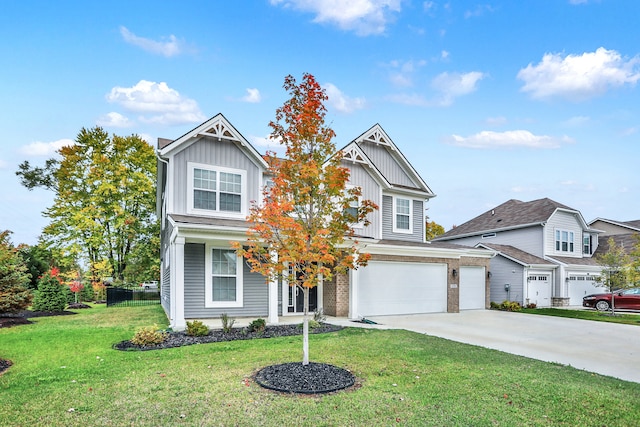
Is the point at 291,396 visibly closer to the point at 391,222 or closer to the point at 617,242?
the point at 391,222

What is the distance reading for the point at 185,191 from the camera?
43.6ft

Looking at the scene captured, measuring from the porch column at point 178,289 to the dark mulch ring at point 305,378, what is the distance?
557 cm

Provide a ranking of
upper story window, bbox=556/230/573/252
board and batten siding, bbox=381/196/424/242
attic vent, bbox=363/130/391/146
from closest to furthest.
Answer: board and batten siding, bbox=381/196/424/242 → attic vent, bbox=363/130/391/146 → upper story window, bbox=556/230/573/252

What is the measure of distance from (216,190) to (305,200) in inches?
303

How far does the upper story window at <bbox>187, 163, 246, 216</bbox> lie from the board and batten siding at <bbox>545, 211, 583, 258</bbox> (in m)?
19.7

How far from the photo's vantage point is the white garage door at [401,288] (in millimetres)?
15523

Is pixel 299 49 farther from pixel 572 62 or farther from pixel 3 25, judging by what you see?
pixel 572 62

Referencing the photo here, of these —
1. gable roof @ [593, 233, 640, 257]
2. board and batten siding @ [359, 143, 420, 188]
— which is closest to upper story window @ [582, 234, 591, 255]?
gable roof @ [593, 233, 640, 257]

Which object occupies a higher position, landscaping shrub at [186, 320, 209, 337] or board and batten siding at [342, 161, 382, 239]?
board and batten siding at [342, 161, 382, 239]

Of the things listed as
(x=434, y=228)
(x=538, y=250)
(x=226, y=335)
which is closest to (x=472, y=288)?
(x=538, y=250)

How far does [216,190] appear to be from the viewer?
45.2ft

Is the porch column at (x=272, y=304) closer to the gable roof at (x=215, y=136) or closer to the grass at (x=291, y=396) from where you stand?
the grass at (x=291, y=396)

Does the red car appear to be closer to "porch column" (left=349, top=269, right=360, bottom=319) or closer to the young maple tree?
"porch column" (left=349, top=269, right=360, bottom=319)

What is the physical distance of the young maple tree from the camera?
257 inches
